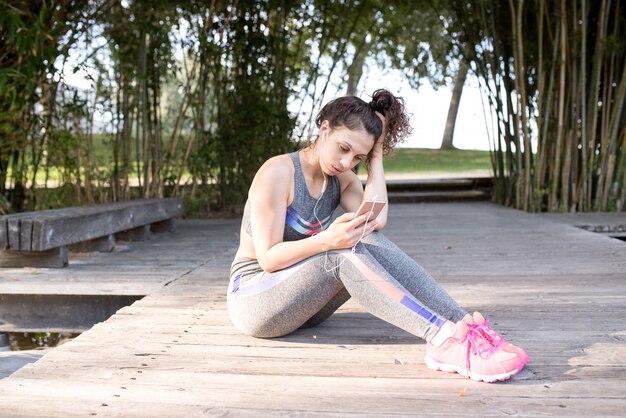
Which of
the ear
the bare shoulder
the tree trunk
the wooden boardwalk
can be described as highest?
the tree trunk

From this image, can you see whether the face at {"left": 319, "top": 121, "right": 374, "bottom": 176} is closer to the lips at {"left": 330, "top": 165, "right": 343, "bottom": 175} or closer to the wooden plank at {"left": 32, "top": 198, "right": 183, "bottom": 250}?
the lips at {"left": 330, "top": 165, "right": 343, "bottom": 175}

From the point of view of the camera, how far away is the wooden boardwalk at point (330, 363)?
174 cm

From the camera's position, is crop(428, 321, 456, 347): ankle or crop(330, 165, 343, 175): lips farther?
crop(330, 165, 343, 175): lips

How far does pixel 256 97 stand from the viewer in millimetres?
6430

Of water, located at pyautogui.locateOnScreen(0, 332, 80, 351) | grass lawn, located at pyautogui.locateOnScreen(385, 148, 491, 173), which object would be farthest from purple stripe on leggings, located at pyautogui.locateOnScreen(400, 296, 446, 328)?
grass lawn, located at pyautogui.locateOnScreen(385, 148, 491, 173)

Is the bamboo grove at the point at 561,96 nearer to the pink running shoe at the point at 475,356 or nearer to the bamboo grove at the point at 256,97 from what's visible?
the bamboo grove at the point at 256,97

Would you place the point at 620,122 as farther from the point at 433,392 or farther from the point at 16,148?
the point at 433,392

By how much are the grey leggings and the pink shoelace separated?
0.27ft

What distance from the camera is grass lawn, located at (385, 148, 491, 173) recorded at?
13770 mm

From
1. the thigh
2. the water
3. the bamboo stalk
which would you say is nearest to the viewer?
the thigh

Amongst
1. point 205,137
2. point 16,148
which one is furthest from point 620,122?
point 16,148

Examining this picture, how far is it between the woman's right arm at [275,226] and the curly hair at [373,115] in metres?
0.21

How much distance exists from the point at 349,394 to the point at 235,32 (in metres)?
4.95

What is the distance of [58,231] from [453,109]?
45.5ft
